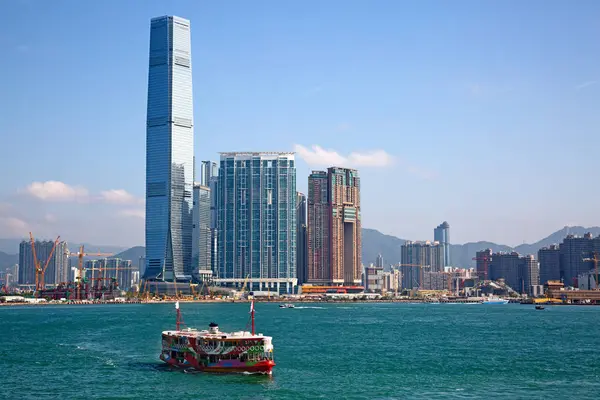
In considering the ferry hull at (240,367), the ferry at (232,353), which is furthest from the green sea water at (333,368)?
the ferry at (232,353)

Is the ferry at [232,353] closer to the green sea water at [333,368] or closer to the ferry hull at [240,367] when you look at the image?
the ferry hull at [240,367]

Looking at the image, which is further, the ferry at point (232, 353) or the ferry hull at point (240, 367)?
the ferry hull at point (240, 367)

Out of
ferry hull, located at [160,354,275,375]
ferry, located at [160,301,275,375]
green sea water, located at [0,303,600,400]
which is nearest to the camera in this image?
green sea water, located at [0,303,600,400]

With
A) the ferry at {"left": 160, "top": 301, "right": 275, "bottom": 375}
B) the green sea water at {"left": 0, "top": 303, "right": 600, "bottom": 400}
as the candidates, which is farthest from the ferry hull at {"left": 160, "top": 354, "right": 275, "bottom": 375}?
the green sea water at {"left": 0, "top": 303, "right": 600, "bottom": 400}

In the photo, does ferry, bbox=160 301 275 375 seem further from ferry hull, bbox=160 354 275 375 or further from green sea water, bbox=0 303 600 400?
green sea water, bbox=0 303 600 400

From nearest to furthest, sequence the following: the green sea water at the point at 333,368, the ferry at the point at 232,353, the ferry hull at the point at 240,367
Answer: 1. the green sea water at the point at 333,368
2. the ferry at the point at 232,353
3. the ferry hull at the point at 240,367

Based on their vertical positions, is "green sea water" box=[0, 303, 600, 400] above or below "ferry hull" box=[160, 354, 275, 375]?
below

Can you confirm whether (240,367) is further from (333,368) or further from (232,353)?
(333,368)

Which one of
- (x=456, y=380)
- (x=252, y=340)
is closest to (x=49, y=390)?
(x=252, y=340)

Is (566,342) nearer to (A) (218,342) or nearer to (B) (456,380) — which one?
(B) (456,380)

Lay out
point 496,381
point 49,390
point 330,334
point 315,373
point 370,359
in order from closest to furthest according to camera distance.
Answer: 1. point 49,390
2. point 496,381
3. point 315,373
4. point 370,359
5. point 330,334

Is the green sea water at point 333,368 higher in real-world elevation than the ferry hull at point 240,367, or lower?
lower
